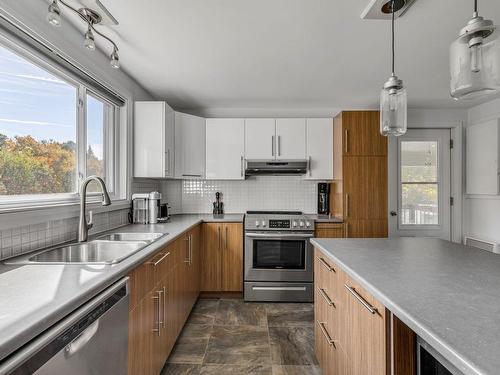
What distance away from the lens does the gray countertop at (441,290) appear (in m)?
0.64

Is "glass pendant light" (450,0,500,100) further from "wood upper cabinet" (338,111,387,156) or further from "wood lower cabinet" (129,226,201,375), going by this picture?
"wood upper cabinet" (338,111,387,156)

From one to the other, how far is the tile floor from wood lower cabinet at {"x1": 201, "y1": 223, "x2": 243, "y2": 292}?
231 millimetres

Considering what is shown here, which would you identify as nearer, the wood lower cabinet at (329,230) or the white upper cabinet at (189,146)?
the wood lower cabinet at (329,230)

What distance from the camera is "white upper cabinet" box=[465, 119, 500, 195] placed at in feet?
11.1

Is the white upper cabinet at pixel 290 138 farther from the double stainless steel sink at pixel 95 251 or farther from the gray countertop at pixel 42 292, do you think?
the gray countertop at pixel 42 292

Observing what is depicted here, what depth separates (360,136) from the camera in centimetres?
339

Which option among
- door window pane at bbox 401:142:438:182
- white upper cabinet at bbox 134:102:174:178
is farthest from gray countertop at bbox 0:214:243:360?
door window pane at bbox 401:142:438:182

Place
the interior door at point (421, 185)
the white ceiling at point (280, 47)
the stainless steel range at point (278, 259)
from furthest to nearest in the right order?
1. the interior door at point (421, 185)
2. the stainless steel range at point (278, 259)
3. the white ceiling at point (280, 47)

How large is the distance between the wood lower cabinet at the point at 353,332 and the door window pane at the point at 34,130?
184 cm

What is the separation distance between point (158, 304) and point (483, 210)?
13.5 ft

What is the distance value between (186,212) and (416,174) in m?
3.27

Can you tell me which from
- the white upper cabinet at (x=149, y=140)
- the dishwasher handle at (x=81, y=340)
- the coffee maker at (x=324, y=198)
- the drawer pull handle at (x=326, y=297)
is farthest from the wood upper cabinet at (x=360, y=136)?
the dishwasher handle at (x=81, y=340)

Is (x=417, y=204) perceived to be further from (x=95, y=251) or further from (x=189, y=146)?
(x=95, y=251)

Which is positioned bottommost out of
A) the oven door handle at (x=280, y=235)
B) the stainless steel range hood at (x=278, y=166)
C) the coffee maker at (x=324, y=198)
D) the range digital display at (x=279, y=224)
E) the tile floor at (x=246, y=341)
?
the tile floor at (x=246, y=341)
